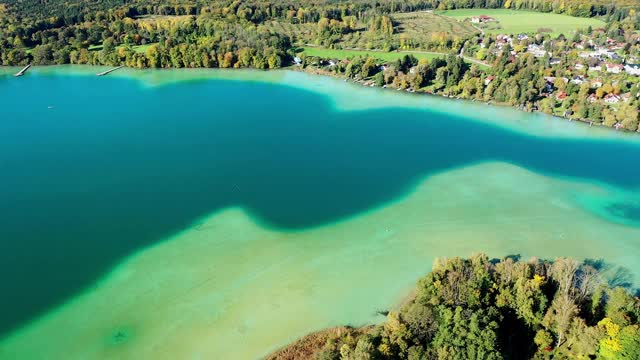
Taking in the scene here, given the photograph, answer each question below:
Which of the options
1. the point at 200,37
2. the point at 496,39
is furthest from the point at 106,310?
the point at 496,39

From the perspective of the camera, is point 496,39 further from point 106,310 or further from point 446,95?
point 106,310

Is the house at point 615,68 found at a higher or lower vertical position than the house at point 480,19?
lower

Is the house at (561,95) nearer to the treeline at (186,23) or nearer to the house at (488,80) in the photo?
the house at (488,80)

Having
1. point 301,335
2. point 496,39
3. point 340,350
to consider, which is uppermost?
point 496,39

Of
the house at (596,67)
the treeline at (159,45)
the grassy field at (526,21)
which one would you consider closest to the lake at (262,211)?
the treeline at (159,45)

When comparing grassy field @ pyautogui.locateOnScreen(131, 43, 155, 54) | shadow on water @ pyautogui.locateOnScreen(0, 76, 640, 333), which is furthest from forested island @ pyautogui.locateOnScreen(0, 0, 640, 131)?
shadow on water @ pyautogui.locateOnScreen(0, 76, 640, 333)

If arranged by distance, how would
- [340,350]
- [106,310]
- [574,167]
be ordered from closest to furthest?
[340,350], [106,310], [574,167]
